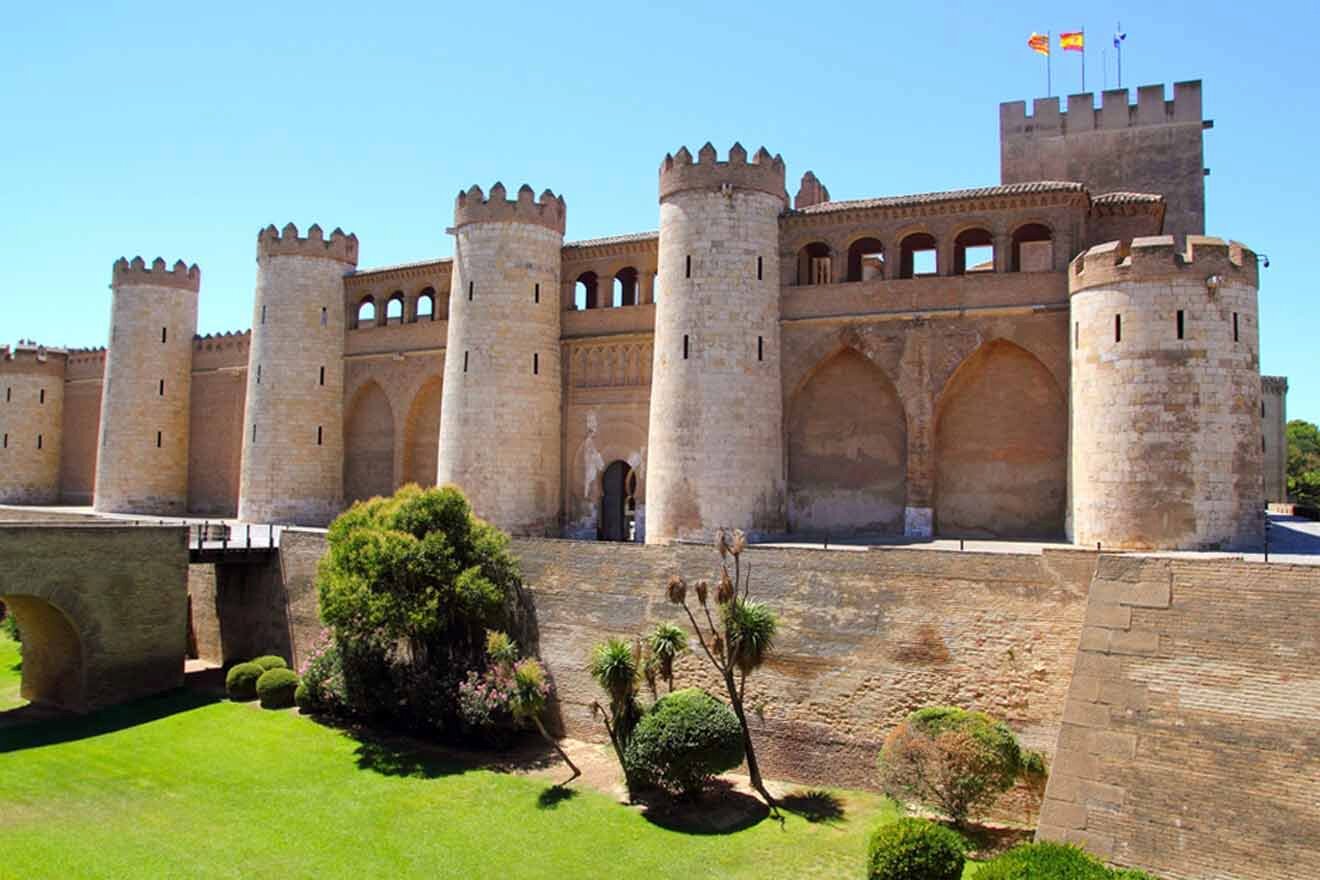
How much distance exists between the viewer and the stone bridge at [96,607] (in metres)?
22.4

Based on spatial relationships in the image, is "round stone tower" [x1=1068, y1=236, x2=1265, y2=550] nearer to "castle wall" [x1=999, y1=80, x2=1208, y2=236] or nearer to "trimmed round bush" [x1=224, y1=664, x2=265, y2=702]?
"castle wall" [x1=999, y1=80, x2=1208, y2=236]

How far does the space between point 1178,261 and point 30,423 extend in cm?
4513

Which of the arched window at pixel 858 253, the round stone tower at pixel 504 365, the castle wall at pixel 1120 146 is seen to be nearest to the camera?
the arched window at pixel 858 253

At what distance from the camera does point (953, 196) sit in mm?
25797

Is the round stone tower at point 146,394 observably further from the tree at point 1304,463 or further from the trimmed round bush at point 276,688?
the tree at point 1304,463

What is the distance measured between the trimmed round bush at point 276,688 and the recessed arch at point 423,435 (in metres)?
10.7

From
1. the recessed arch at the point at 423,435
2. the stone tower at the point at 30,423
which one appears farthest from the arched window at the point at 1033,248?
the stone tower at the point at 30,423

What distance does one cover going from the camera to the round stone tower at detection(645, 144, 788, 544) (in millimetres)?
25812

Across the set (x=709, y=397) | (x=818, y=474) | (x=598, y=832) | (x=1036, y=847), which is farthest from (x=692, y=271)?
(x=1036, y=847)

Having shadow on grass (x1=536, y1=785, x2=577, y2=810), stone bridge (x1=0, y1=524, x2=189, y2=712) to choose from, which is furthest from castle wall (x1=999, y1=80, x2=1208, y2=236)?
stone bridge (x1=0, y1=524, x2=189, y2=712)

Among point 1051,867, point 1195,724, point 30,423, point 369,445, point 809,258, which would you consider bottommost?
point 1051,867

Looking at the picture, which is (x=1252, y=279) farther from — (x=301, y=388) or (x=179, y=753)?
(x=301, y=388)

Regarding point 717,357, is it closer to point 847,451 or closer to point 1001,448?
point 847,451

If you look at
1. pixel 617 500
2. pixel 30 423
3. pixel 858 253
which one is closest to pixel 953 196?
pixel 858 253
